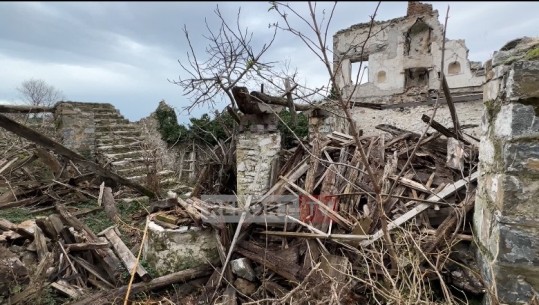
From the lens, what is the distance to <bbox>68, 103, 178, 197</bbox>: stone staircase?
8383mm

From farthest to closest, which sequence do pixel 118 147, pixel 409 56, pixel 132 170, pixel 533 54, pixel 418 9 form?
pixel 409 56 → pixel 418 9 → pixel 118 147 → pixel 132 170 → pixel 533 54

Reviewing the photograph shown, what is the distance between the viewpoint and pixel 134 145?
30.8 feet

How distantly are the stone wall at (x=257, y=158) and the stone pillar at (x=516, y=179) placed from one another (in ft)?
10.6

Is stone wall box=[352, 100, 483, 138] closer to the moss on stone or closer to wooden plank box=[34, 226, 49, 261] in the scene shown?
the moss on stone

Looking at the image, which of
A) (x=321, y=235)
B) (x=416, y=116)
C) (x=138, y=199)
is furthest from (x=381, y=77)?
(x=321, y=235)

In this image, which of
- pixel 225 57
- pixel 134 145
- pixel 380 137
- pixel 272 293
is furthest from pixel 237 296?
pixel 134 145

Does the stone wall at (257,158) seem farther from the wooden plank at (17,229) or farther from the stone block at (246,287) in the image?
the wooden plank at (17,229)

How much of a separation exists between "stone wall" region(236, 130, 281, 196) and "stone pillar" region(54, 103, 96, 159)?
5620mm

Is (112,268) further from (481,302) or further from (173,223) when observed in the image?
(481,302)

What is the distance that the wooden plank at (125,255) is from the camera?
3.91m

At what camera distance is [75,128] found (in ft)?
28.5

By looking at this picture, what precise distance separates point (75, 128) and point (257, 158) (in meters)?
6.09

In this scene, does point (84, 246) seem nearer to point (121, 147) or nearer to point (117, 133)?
point (121, 147)

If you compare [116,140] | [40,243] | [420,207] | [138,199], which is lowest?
[138,199]
